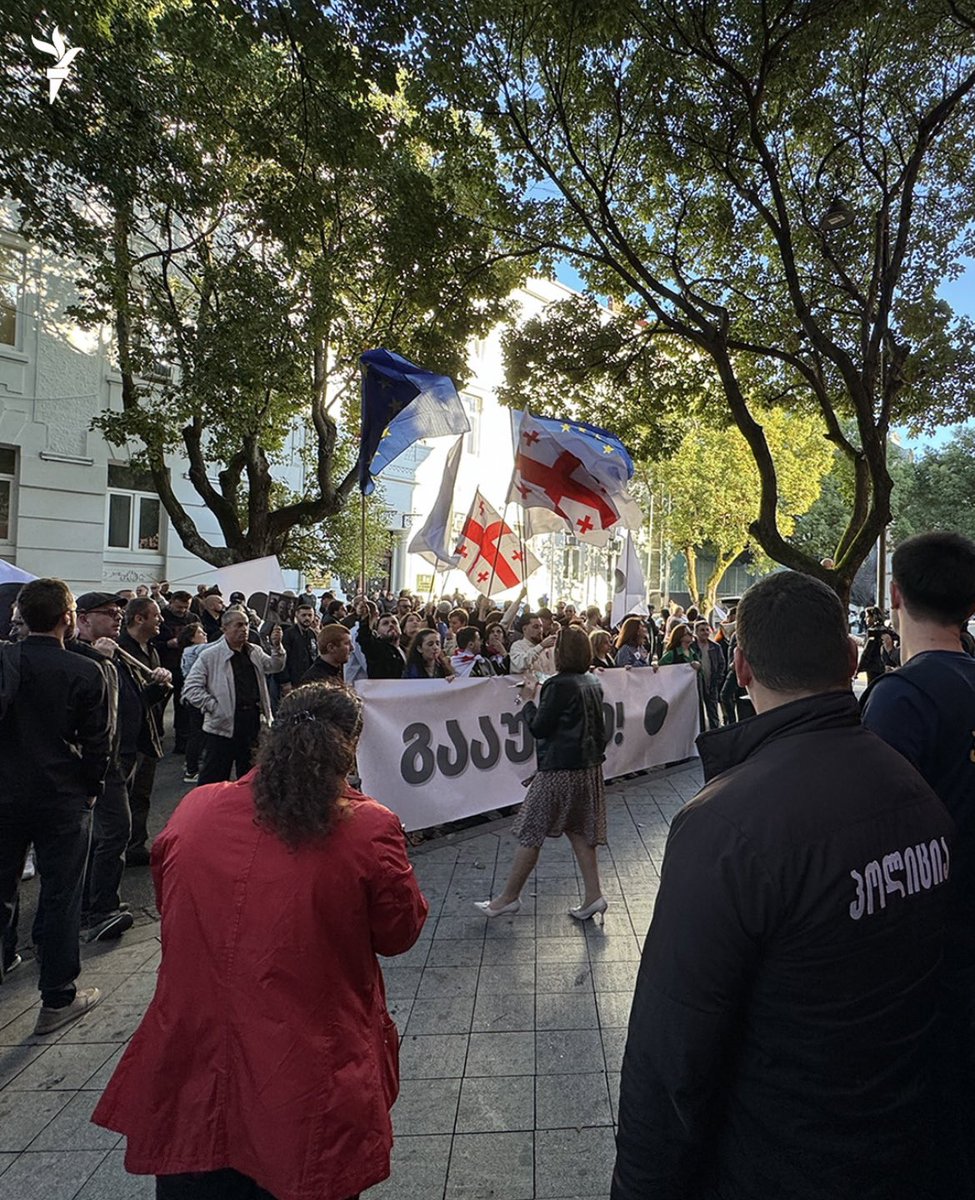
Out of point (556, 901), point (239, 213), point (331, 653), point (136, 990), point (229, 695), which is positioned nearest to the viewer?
point (136, 990)

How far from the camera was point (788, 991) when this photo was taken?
4.58 feet

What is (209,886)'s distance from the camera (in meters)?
1.90

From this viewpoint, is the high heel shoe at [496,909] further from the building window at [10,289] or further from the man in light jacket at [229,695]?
the building window at [10,289]

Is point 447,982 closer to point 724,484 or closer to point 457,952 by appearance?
point 457,952

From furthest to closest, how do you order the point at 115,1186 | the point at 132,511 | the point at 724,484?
1. the point at 724,484
2. the point at 132,511
3. the point at 115,1186

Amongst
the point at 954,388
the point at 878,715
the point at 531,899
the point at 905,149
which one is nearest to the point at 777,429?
the point at 954,388

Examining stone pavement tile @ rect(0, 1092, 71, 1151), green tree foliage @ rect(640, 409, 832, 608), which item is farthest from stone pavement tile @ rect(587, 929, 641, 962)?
green tree foliage @ rect(640, 409, 832, 608)

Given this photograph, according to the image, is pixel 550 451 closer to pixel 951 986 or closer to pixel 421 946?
pixel 421 946

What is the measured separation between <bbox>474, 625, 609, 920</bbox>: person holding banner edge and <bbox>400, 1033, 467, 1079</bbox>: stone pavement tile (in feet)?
4.77

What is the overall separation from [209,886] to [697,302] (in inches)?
429

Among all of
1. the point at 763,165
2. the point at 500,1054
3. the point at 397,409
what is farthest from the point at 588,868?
the point at 763,165

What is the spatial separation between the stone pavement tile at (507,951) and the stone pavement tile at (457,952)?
0.05 metres

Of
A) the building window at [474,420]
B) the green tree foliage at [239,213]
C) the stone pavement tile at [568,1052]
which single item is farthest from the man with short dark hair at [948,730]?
A: the building window at [474,420]

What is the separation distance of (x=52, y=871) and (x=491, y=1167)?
7.93 ft
